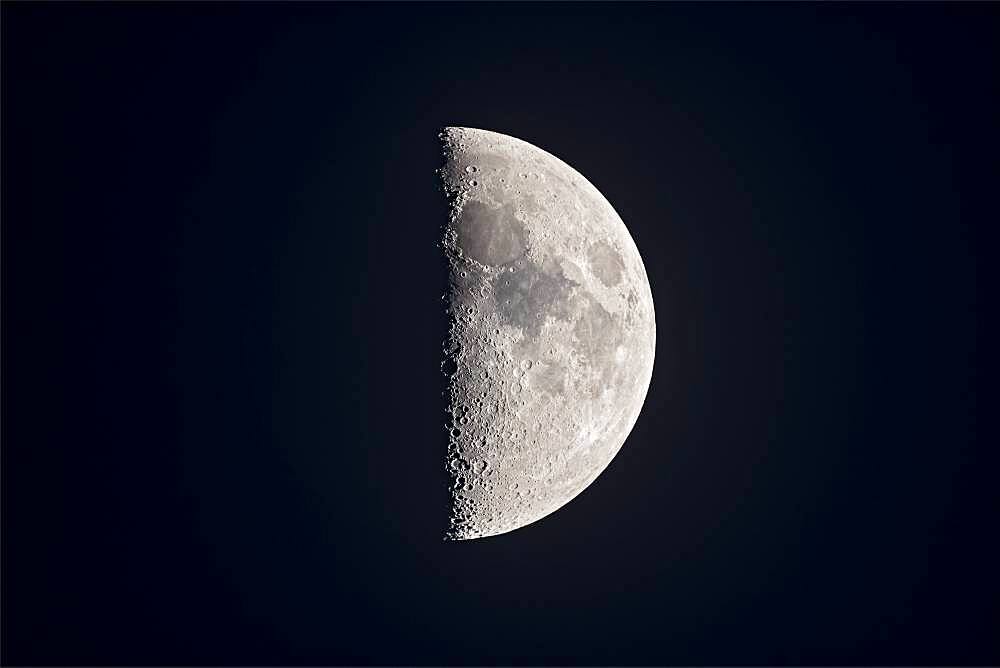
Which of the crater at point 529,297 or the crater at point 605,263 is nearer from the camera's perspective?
the crater at point 529,297

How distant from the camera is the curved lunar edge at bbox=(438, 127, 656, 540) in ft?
15.1

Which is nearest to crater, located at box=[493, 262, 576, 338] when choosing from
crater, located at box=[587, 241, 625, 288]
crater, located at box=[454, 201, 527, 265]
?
crater, located at box=[454, 201, 527, 265]

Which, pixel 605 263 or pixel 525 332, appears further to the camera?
pixel 605 263

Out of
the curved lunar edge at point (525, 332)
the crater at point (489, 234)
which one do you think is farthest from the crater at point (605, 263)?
the crater at point (489, 234)

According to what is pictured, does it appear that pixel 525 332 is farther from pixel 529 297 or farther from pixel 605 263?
pixel 605 263

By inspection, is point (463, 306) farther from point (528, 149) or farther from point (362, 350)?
point (528, 149)

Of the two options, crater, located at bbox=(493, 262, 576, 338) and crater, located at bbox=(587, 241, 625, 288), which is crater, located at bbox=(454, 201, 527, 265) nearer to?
crater, located at bbox=(493, 262, 576, 338)

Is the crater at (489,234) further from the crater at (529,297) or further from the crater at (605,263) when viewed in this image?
the crater at (605,263)

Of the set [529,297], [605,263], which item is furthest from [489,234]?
[605,263]

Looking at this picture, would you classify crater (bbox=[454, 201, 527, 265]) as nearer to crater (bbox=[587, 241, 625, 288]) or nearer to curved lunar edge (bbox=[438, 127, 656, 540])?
curved lunar edge (bbox=[438, 127, 656, 540])

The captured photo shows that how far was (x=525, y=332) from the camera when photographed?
4.64m

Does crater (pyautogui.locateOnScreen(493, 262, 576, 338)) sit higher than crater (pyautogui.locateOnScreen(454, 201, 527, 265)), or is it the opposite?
crater (pyautogui.locateOnScreen(454, 201, 527, 265))

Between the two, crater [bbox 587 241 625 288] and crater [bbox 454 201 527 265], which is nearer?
crater [bbox 454 201 527 265]

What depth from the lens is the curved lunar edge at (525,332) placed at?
4602mm
